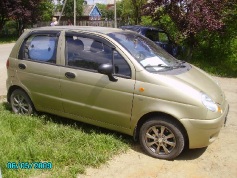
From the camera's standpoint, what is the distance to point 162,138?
163 inches

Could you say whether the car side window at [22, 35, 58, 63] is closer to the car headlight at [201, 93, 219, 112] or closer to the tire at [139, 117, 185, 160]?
the tire at [139, 117, 185, 160]

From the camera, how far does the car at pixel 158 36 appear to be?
11.1 meters

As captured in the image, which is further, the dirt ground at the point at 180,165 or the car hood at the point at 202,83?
the car hood at the point at 202,83

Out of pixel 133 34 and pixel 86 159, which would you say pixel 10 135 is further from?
pixel 133 34

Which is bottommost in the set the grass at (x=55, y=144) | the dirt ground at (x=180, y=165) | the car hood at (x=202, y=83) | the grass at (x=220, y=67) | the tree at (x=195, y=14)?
the dirt ground at (x=180, y=165)

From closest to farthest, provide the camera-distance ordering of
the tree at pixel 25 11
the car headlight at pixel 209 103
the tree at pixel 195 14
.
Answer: the car headlight at pixel 209 103, the tree at pixel 195 14, the tree at pixel 25 11

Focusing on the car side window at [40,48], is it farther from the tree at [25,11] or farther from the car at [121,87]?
the tree at [25,11]

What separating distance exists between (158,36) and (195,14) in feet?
5.66

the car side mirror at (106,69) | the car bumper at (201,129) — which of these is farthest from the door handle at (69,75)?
the car bumper at (201,129)

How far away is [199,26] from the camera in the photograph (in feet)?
34.4

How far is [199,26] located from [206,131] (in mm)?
7330

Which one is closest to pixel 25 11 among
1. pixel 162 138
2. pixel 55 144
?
pixel 55 144

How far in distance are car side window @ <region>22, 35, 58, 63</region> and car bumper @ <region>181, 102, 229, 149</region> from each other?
241 cm

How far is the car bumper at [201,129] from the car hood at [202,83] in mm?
344
